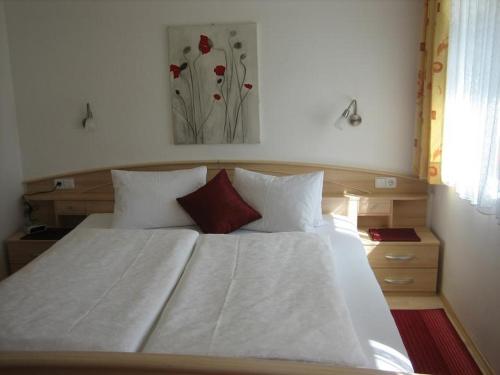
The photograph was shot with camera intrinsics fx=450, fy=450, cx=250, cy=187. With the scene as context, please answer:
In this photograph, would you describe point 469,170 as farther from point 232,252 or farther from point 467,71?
point 232,252

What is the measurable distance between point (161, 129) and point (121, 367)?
7.76ft

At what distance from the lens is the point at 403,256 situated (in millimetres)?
3098

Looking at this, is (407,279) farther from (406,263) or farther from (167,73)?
(167,73)

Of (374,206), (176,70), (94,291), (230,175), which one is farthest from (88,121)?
(374,206)

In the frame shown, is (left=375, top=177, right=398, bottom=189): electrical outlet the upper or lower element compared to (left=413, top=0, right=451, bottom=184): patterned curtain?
lower

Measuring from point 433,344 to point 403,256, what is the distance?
2.18 feet

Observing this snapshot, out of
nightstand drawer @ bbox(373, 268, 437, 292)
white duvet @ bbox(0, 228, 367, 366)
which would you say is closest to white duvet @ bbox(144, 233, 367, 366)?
white duvet @ bbox(0, 228, 367, 366)

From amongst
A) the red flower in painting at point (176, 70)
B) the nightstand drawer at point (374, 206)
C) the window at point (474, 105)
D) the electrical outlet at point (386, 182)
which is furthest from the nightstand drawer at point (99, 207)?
the window at point (474, 105)

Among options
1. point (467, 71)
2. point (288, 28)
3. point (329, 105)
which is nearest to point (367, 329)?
point (467, 71)

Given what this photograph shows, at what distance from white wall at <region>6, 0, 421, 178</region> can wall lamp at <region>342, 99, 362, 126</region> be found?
4cm

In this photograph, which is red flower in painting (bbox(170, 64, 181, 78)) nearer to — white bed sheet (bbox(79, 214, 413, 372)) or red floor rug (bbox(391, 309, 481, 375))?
white bed sheet (bbox(79, 214, 413, 372))

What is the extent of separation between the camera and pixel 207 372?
4.22 ft

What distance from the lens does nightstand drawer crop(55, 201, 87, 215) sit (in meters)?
3.45

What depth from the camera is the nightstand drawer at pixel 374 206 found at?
127 inches
